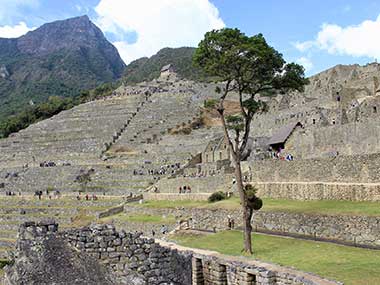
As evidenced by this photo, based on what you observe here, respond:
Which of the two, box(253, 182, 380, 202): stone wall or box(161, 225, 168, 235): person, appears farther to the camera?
box(161, 225, 168, 235): person

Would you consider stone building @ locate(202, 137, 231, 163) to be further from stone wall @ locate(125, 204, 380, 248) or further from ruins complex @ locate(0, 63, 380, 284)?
stone wall @ locate(125, 204, 380, 248)

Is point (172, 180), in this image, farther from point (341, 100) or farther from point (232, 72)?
point (232, 72)

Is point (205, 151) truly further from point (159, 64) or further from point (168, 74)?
point (159, 64)

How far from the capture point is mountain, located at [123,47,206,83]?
125 m

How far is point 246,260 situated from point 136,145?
41372mm

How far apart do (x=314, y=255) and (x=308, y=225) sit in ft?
13.6

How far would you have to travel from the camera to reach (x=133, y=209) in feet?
113

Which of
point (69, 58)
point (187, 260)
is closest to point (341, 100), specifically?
point (187, 260)

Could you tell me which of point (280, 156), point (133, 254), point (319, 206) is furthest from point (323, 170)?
point (133, 254)

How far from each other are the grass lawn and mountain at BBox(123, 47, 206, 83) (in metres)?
96.9

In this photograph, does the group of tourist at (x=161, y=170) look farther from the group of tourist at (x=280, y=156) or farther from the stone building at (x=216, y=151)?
the group of tourist at (x=280, y=156)

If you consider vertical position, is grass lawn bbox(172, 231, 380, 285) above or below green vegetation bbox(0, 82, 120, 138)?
below

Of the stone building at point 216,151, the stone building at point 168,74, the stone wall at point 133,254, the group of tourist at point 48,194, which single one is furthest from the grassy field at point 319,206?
the stone building at point 168,74

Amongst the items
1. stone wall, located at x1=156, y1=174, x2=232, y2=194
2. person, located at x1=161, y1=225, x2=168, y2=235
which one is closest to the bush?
stone wall, located at x1=156, y1=174, x2=232, y2=194
